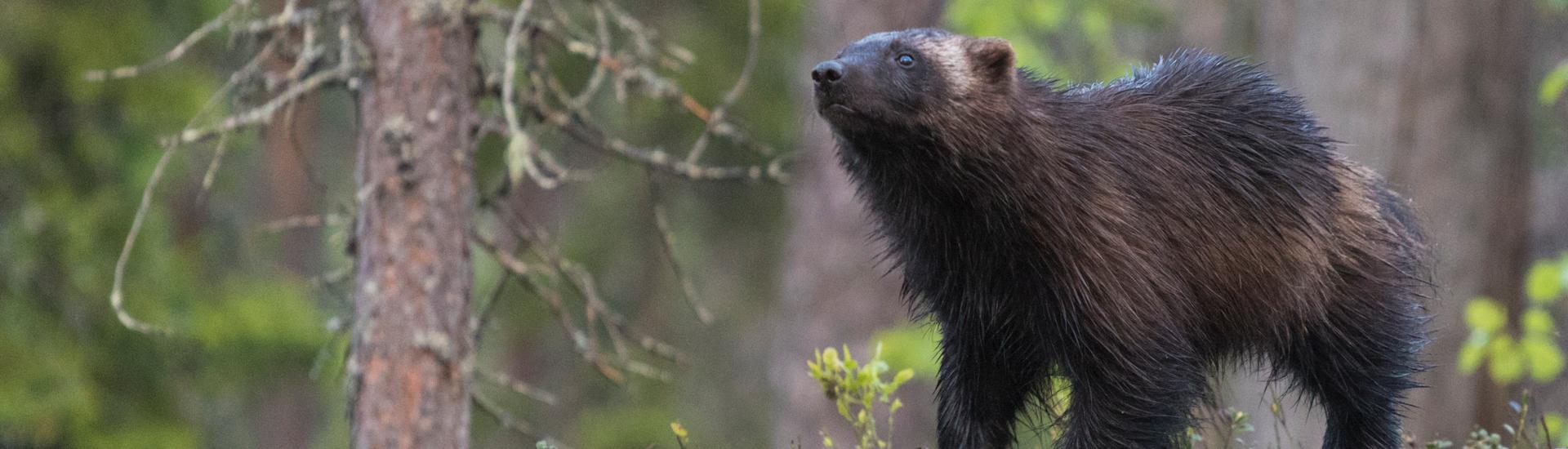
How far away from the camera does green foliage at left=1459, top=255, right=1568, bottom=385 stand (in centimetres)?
775

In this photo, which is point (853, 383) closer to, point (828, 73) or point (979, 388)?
point (979, 388)

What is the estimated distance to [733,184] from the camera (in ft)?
52.5

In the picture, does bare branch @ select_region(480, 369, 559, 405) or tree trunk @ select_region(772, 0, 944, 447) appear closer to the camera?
bare branch @ select_region(480, 369, 559, 405)

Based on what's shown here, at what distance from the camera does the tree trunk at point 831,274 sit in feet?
31.5

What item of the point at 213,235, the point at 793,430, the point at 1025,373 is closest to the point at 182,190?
the point at 213,235

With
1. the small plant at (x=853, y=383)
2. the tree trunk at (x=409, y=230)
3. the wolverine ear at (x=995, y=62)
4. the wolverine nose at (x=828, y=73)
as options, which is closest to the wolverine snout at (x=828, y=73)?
the wolverine nose at (x=828, y=73)

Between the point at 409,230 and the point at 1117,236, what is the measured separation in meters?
2.55

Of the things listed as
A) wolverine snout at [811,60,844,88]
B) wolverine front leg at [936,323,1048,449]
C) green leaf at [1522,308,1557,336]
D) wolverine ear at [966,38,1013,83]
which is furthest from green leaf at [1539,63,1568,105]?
wolverine snout at [811,60,844,88]

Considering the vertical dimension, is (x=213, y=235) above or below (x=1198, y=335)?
above

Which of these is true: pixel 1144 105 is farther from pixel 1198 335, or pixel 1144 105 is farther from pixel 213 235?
pixel 213 235

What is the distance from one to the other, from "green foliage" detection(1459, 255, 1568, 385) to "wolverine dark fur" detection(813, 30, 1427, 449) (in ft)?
11.9

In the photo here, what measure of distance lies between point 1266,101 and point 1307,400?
1.06 metres

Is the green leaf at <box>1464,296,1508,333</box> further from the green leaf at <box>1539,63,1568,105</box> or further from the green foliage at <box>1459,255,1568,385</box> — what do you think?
the green leaf at <box>1539,63,1568,105</box>

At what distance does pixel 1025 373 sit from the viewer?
4.36 m
